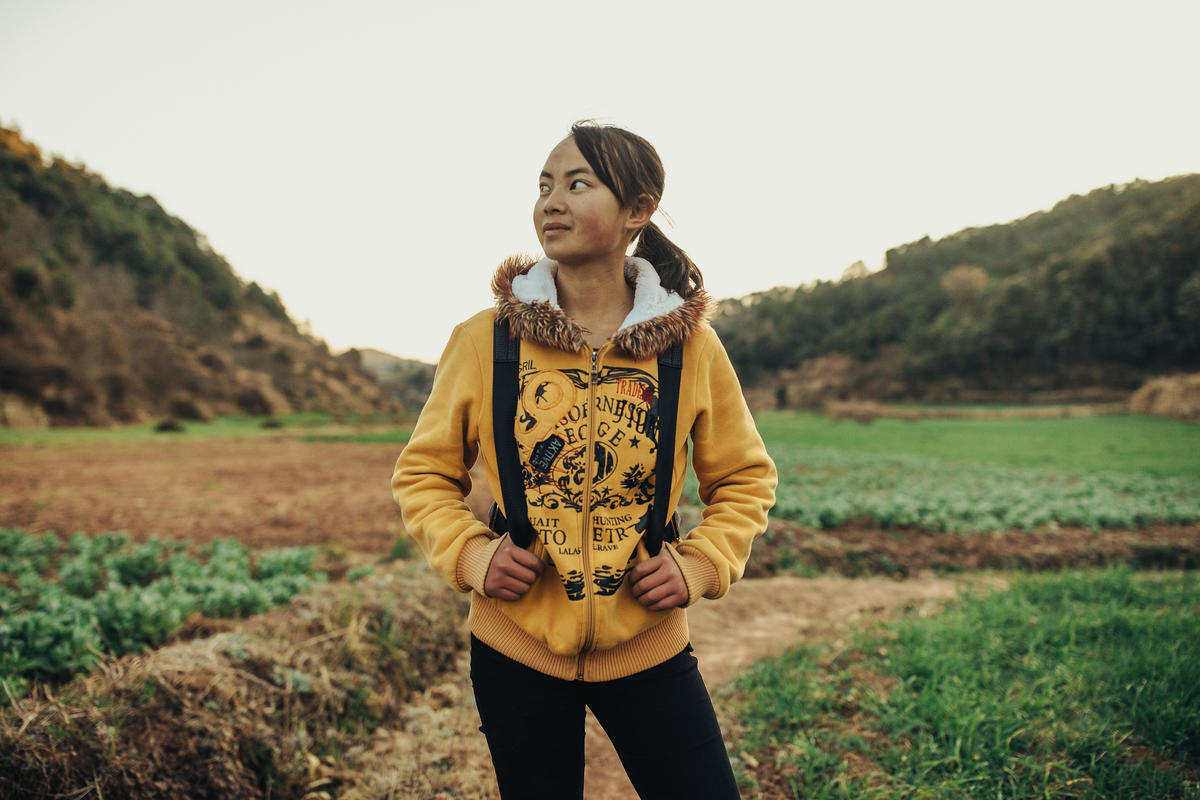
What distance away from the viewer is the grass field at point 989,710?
2.51 m

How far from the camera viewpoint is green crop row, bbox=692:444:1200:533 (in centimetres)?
1025

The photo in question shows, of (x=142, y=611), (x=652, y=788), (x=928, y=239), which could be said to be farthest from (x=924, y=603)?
(x=928, y=239)

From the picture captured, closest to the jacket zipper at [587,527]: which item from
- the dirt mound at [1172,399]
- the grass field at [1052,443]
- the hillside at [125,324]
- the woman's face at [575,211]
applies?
the woman's face at [575,211]

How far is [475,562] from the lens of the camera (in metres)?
1.36

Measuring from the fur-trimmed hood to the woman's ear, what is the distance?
4.9 inches

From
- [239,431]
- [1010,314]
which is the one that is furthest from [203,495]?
[1010,314]

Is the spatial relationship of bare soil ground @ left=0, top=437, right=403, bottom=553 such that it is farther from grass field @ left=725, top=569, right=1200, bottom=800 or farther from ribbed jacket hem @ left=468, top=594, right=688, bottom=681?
ribbed jacket hem @ left=468, top=594, right=688, bottom=681

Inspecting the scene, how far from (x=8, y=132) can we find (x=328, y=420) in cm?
5865

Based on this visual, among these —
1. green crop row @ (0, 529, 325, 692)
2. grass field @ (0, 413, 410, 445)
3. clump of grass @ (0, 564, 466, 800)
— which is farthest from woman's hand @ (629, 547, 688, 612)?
grass field @ (0, 413, 410, 445)

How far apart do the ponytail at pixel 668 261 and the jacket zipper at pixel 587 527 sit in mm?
346

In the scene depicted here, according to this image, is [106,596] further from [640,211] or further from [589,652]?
[640,211]

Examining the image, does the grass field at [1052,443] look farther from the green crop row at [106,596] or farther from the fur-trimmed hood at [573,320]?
the fur-trimmed hood at [573,320]

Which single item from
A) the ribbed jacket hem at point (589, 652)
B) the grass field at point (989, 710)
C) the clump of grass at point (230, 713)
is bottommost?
the grass field at point (989, 710)

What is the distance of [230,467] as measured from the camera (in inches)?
774
